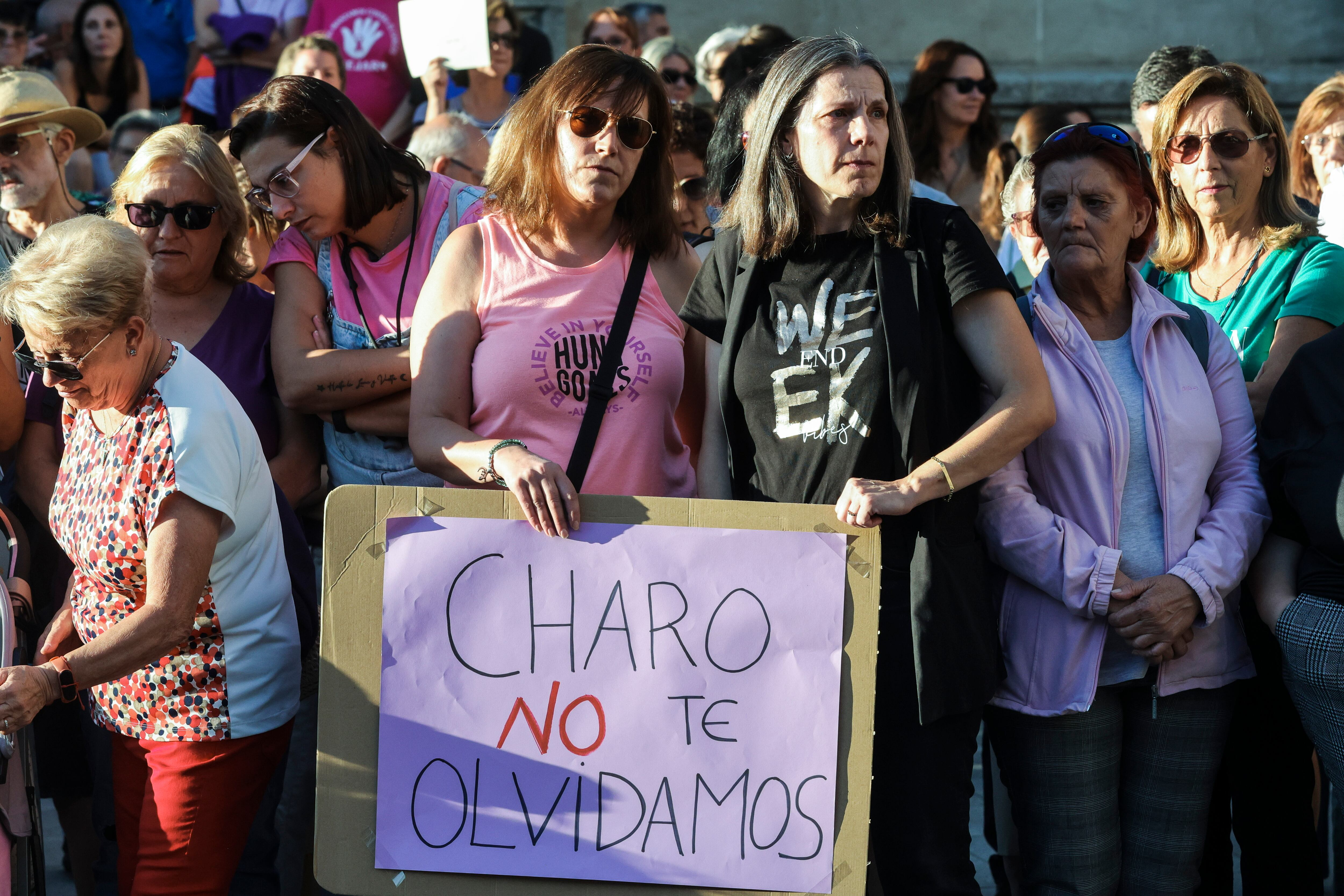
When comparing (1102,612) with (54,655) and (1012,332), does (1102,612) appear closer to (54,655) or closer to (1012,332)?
(1012,332)

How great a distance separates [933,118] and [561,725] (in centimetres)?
409

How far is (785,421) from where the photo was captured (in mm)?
2666

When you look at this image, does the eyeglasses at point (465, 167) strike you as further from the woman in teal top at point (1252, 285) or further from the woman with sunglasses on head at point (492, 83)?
the woman in teal top at point (1252, 285)

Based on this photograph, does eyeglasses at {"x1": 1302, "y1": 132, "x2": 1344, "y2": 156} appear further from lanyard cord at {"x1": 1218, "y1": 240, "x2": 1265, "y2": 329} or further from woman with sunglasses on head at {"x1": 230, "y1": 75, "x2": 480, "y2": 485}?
woman with sunglasses on head at {"x1": 230, "y1": 75, "x2": 480, "y2": 485}

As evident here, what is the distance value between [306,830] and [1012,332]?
2.13 m

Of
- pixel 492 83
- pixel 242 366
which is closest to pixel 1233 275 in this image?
pixel 242 366

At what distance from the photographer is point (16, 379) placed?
132 inches

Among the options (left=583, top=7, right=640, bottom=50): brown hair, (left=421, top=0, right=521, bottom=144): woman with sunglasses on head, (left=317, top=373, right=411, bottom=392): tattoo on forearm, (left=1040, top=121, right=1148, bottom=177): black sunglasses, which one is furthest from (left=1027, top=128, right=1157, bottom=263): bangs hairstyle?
(left=583, top=7, right=640, bottom=50): brown hair

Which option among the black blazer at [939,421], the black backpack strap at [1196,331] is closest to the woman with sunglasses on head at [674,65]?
the black backpack strap at [1196,331]

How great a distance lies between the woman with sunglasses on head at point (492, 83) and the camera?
20.6 feet

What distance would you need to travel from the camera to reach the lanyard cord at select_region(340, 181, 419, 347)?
3312 mm

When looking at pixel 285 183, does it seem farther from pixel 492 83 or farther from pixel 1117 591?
pixel 492 83

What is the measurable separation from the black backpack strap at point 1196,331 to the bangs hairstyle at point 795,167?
2.35ft

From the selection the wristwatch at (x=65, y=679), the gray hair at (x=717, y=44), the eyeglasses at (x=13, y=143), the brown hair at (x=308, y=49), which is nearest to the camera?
the wristwatch at (x=65, y=679)
